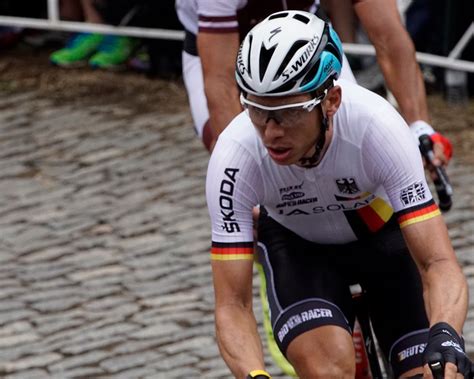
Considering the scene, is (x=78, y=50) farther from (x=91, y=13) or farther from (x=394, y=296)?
(x=394, y=296)

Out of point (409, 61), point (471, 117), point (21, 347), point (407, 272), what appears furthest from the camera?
point (471, 117)

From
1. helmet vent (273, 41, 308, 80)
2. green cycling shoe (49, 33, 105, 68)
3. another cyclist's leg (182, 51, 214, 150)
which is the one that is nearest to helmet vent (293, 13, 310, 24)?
helmet vent (273, 41, 308, 80)

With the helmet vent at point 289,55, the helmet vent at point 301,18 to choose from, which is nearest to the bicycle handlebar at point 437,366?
the helmet vent at point 289,55

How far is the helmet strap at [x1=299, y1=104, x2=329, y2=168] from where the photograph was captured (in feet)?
14.5

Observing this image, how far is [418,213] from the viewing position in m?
4.42

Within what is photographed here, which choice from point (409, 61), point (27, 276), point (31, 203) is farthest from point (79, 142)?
point (409, 61)

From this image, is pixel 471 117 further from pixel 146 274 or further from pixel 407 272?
pixel 407 272

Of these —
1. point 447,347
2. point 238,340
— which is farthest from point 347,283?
point 447,347

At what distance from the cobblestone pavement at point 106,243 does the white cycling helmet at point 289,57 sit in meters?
2.37

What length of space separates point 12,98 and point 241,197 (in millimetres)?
6983

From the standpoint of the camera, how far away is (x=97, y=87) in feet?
37.4

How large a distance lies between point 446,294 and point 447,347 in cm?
33

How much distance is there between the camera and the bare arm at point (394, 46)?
5.77 meters

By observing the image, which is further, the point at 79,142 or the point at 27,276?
the point at 79,142
